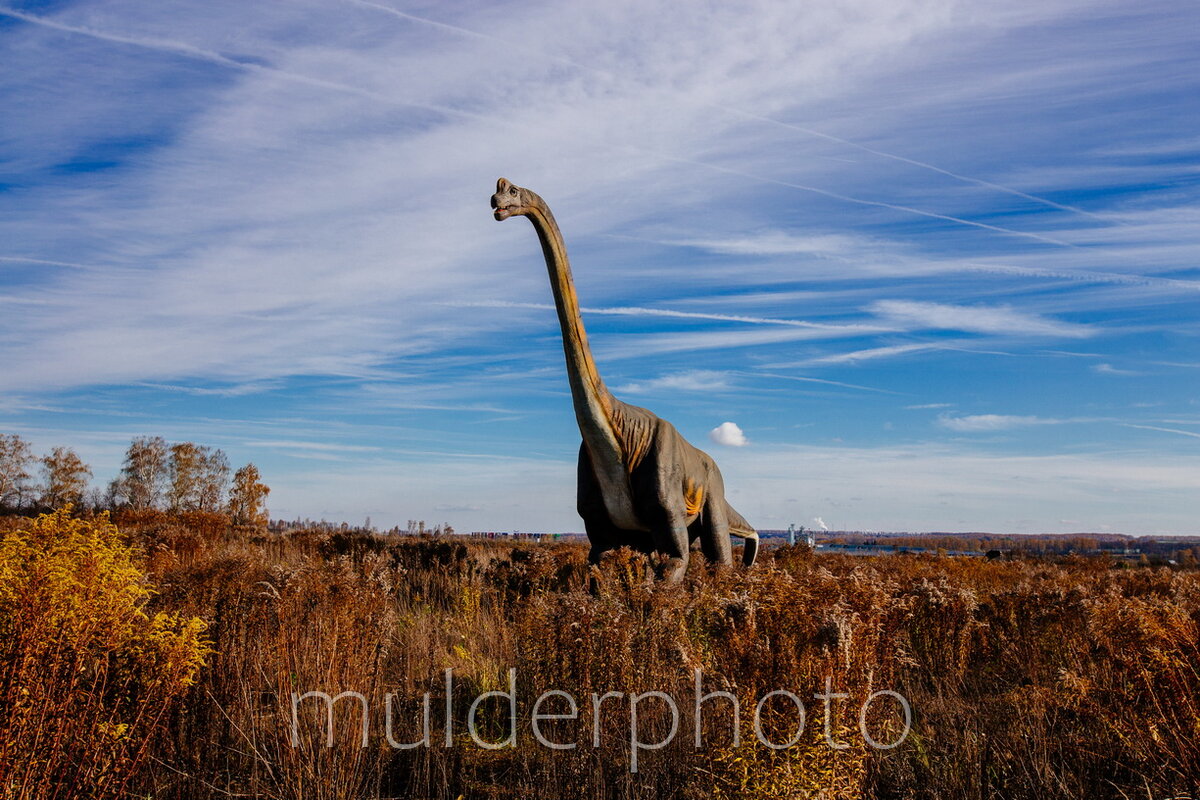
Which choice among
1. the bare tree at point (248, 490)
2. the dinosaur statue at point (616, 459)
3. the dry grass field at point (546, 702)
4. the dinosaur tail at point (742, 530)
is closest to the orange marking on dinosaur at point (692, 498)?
the dinosaur statue at point (616, 459)

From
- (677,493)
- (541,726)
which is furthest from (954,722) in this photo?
(677,493)

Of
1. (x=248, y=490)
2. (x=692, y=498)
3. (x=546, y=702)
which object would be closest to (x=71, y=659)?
(x=546, y=702)

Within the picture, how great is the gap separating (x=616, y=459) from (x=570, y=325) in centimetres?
130

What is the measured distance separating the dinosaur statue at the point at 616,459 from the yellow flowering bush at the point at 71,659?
157 inches

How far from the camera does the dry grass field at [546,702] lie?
3.62m

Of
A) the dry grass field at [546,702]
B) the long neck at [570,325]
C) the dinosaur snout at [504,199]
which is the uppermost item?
the dinosaur snout at [504,199]

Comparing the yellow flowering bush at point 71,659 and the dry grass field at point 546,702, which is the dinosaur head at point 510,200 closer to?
the dry grass field at point 546,702

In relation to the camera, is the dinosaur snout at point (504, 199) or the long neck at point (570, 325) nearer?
the dinosaur snout at point (504, 199)

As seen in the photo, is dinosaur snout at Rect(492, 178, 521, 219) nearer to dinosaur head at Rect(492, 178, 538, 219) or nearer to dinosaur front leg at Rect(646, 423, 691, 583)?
dinosaur head at Rect(492, 178, 538, 219)

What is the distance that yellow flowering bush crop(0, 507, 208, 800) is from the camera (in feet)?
11.3

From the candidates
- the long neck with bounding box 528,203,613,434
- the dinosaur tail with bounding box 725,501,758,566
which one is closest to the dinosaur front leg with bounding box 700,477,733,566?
the dinosaur tail with bounding box 725,501,758,566

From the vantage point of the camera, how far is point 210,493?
44.7m

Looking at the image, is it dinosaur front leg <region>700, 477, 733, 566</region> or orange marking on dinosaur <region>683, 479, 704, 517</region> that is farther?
dinosaur front leg <region>700, 477, 733, 566</region>

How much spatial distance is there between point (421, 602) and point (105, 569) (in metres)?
6.16
